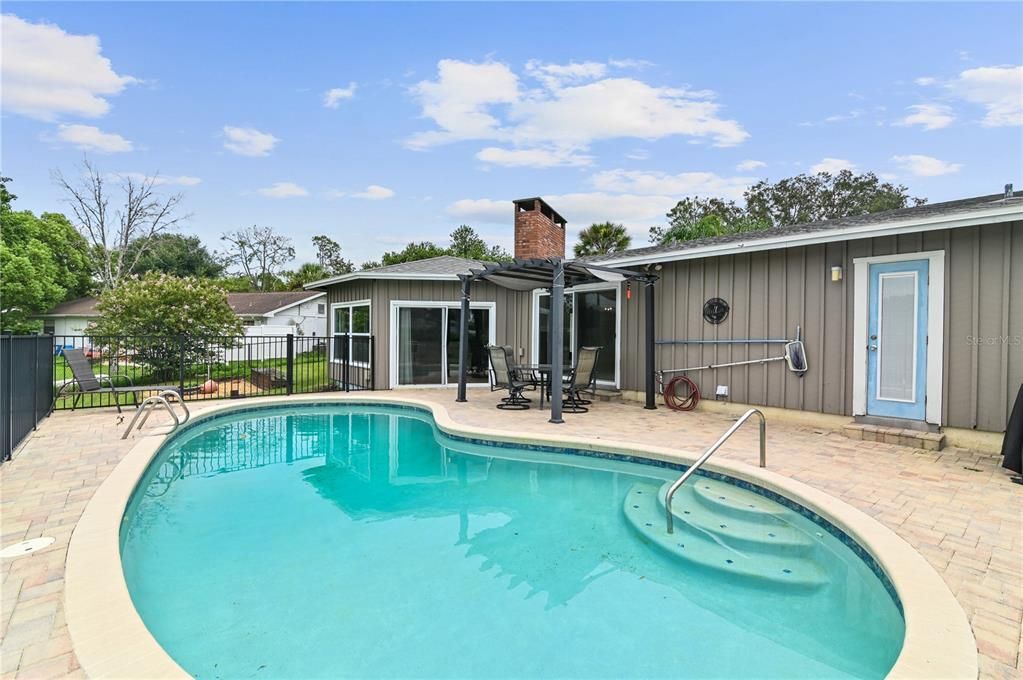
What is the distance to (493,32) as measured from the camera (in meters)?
10.8

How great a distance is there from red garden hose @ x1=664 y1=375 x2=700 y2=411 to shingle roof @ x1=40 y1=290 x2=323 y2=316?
71.9 feet

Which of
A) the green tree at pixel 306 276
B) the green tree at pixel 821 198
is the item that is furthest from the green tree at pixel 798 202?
the green tree at pixel 306 276

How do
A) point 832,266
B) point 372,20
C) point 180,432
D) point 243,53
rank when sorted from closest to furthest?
1. point 832,266
2. point 180,432
3. point 372,20
4. point 243,53

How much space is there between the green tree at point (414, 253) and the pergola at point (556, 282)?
83.5ft

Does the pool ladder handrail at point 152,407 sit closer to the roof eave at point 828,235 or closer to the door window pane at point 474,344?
the door window pane at point 474,344

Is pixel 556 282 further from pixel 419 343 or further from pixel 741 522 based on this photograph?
pixel 419 343

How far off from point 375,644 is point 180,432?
19.8ft

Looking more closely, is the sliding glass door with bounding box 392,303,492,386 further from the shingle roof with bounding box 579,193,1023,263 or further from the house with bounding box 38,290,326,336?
the house with bounding box 38,290,326,336

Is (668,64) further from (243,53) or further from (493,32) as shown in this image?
(243,53)

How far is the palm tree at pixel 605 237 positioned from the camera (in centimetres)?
2425

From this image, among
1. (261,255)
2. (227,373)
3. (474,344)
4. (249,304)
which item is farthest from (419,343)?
(261,255)

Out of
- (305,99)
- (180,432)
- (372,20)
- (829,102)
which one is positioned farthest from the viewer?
(829,102)

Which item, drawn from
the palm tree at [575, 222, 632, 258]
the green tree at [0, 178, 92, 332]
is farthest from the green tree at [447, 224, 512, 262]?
the green tree at [0, 178, 92, 332]

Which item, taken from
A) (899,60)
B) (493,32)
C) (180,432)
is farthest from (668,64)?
(180,432)
